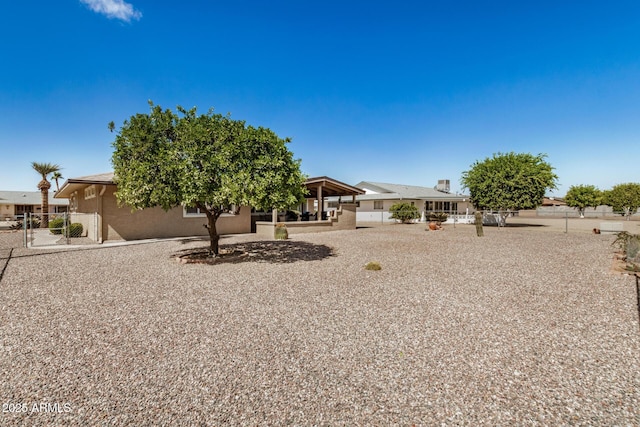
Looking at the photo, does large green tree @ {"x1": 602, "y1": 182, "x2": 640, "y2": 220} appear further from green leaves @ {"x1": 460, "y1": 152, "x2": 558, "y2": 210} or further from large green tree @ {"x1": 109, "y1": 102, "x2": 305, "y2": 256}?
large green tree @ {"x1": 109, "y1": 102, "x2": 305, "y2": 256}

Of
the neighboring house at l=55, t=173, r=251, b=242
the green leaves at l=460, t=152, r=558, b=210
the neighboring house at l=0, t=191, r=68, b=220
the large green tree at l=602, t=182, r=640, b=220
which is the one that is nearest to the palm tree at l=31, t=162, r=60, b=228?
the neighboring house at l=55, t=173, r=251, b=242

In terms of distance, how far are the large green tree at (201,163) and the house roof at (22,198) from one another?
41317 millimetres

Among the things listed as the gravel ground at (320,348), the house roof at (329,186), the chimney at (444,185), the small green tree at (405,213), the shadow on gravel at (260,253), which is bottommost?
the gravel ground at (320,348)

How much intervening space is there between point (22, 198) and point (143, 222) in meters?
38.0

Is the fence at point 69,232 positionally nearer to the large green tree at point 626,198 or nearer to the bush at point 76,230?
the bush at point 76,230

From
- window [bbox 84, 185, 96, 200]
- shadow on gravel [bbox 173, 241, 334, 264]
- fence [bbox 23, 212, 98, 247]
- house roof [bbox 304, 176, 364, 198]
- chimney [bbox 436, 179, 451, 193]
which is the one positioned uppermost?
chimney [bbox 436, 179, 451, 193]

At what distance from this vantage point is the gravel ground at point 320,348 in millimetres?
2984

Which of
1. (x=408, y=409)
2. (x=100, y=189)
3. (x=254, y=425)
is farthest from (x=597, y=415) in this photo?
(x=100, y=189)

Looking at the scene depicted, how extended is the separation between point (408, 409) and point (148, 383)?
9.16ft

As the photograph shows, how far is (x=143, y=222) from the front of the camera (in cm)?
1560

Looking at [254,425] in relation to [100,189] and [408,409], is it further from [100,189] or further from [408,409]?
[100,189]

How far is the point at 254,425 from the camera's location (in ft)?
9.07

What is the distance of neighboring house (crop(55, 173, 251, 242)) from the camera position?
47.6 feet

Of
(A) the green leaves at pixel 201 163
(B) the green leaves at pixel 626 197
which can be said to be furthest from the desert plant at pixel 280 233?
(B) the green leaves at pixel 626 197
